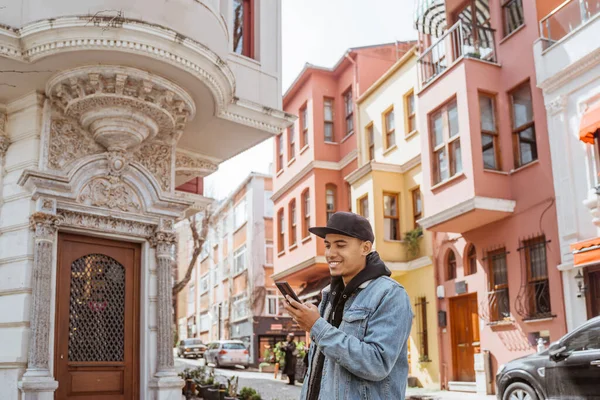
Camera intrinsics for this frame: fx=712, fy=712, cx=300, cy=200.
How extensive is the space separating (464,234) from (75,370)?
12.0 m

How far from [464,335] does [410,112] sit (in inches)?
296

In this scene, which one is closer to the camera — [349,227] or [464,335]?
[349,227]

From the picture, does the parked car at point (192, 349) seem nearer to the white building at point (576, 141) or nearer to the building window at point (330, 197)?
the building window at point (330, 197)

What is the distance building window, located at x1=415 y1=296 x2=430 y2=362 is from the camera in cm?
2077

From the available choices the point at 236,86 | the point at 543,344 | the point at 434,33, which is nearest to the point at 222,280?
the point at 434,33

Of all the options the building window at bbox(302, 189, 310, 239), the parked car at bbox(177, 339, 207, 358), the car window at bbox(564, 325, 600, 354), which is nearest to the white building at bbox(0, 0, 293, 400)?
the car window at bbox(564, 325, 600, 354)

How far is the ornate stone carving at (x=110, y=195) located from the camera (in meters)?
9.67

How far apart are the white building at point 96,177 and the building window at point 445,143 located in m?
8.53

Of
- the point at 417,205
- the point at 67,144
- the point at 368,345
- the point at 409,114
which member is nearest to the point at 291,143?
the point at 409,114

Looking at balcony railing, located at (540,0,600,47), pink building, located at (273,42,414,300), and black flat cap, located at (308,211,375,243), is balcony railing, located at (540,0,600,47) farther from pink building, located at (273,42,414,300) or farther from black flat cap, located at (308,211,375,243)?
black flat cap, located at (308,211,375,243)

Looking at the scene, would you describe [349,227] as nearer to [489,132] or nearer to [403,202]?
[489,132]

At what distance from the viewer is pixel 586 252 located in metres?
14.0

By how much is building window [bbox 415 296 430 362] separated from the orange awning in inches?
308

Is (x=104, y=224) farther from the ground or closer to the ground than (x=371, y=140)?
closer to the ground
